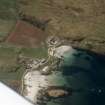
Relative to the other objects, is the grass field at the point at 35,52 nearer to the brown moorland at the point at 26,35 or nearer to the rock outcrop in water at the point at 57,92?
the brown moorland at the point at 26,35

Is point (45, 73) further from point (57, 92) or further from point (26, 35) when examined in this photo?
point (26, 35)

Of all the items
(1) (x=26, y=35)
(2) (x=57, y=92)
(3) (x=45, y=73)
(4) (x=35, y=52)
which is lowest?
(2) (x=57, y=92)

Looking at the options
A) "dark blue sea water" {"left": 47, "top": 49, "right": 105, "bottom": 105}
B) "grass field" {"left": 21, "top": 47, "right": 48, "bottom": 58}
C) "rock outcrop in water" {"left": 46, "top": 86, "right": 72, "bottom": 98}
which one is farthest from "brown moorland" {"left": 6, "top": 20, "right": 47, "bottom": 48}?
"rock outcrop in water" {"left": 46, "top": 86, "right": 72, "bottom": 98}

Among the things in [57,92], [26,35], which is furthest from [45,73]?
[26,35]

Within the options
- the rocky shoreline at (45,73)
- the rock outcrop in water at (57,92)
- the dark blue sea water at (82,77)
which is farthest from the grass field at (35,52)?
the rock outcrop in water at (57,92)

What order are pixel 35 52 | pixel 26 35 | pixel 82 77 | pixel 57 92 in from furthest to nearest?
pixel 26 35 < pixel 35 52 < pixel 82 77 < pixel 57 92

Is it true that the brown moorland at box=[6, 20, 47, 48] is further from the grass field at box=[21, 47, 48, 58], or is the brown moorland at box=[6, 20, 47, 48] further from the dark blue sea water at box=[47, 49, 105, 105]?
the dark blue sea water at box=[47, 49, 105, 105]

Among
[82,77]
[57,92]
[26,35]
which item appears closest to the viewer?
[57,92]

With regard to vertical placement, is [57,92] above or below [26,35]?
below

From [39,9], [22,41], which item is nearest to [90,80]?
[22,41]

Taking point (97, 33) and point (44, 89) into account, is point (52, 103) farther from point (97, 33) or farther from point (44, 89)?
point (97, 33)
